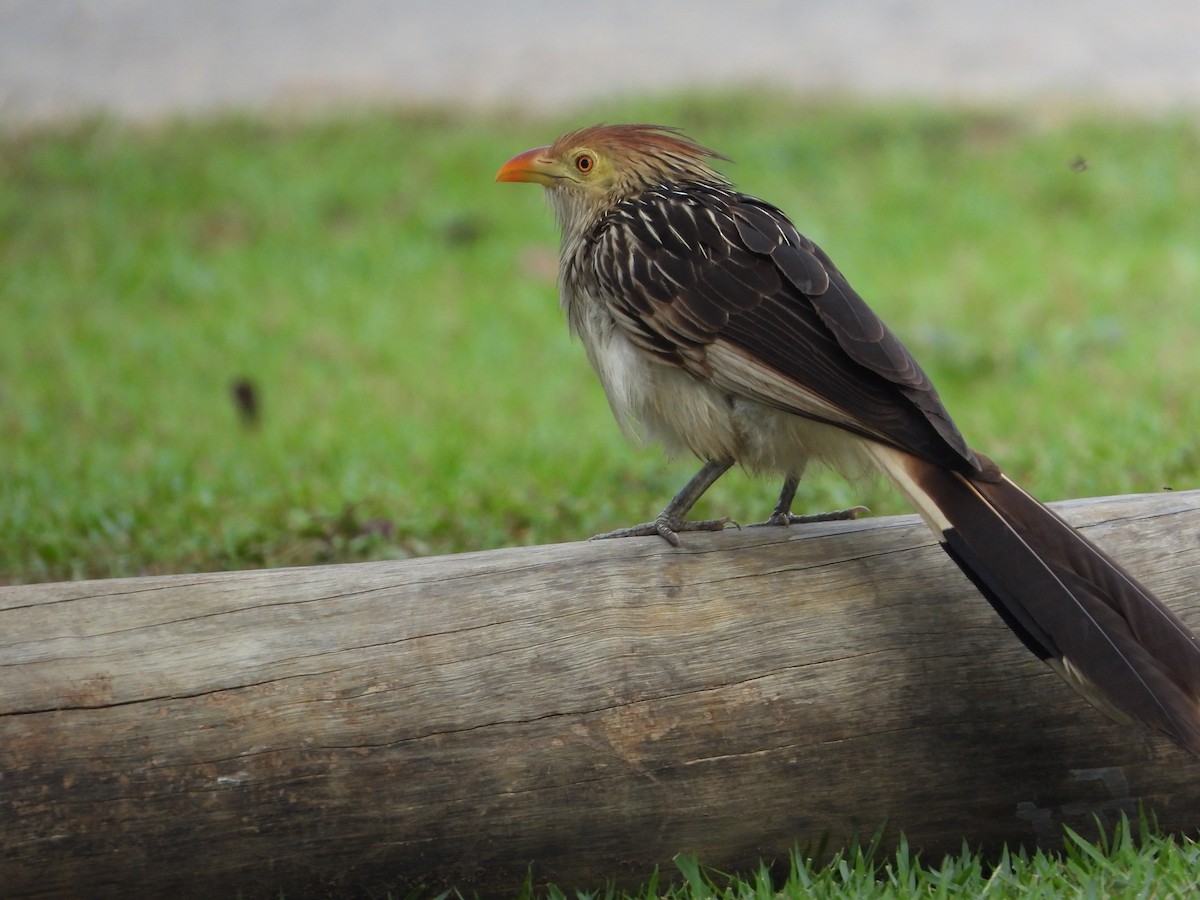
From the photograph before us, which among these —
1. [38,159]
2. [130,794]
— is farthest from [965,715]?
[38,159]

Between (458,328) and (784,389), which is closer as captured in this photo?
(784,389)

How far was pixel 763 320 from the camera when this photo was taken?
3.68m

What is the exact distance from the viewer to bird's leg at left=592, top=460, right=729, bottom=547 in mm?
3733

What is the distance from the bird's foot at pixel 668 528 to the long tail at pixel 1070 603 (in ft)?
2.04

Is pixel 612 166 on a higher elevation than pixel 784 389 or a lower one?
higher

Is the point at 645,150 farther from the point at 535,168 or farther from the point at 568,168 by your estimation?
the point at 535,168

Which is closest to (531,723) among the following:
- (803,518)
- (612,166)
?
(803,518)

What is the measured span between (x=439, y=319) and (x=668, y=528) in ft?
19.4

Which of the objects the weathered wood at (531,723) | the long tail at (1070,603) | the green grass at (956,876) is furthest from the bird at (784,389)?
the green grass at (956,876)

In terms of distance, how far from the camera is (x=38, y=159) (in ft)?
38.8

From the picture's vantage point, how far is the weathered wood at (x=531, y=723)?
2.99 m

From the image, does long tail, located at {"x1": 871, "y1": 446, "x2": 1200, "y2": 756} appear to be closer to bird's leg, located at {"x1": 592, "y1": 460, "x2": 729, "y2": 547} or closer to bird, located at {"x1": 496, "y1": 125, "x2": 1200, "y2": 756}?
bird, located at {"x1": 496, "y1": 125, "x2": 1200, "y2": 756}

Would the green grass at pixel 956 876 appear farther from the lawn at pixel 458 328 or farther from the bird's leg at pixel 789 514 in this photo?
the bird's leg at pixel 789 514

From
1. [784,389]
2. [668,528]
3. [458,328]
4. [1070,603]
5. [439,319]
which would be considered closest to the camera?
[1070,603]
